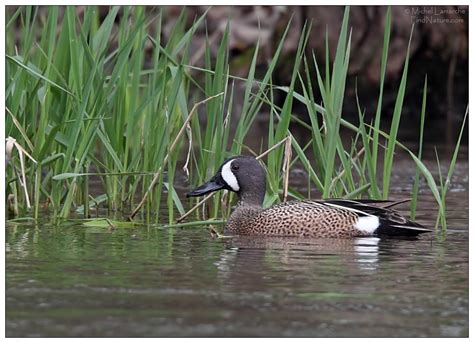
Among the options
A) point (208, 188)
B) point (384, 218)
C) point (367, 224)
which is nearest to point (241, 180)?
point (208, 188)

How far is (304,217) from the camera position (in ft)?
25.0

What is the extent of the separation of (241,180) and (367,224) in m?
0.87

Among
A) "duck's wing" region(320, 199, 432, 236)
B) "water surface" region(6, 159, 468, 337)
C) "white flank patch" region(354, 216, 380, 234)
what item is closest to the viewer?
"water surface" region(6, 159, 468, 337)

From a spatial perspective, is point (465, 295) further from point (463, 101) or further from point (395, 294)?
point (463, 101)

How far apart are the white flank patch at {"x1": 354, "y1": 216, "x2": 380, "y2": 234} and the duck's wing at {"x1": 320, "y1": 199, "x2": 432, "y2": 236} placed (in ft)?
0.07

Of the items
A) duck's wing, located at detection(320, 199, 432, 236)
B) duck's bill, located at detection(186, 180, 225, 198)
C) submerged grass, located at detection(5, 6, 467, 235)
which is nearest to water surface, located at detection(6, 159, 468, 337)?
duck's wing, located at detection(320, 199, 432, 236)

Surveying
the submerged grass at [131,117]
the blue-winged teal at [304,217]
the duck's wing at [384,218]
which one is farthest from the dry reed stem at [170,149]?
the duck's wing at [384,218]

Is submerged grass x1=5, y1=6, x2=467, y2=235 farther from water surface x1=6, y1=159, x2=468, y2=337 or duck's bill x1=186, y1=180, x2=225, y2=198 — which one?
water surface x1=6, y1=159, x2=468, y2=337

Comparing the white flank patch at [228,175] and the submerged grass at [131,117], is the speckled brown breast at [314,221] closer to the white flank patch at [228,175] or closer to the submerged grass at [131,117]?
the submerged grass at [131,117]

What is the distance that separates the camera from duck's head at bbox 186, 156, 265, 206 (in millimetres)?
7887

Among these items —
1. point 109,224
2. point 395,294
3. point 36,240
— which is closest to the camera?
point 395,294
